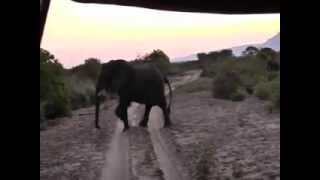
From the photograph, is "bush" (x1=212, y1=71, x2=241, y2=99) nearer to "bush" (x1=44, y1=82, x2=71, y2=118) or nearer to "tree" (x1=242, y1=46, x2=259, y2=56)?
"tree" (x1=242, y1=46, x2=259, y2=56)

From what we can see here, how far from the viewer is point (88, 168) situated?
440 cm

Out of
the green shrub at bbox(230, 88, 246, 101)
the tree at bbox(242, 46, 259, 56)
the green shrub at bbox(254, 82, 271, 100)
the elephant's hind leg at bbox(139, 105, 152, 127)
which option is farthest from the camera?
the tree at bbox(242, 46, 259, 56)

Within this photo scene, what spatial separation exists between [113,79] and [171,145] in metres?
0.70

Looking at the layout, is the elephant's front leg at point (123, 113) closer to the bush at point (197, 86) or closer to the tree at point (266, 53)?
the bush at point (197, 86)

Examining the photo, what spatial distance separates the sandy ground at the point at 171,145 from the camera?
4262 mm

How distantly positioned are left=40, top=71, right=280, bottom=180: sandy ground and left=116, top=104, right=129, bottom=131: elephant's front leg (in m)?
0.06

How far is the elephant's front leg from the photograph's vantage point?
15.9 feet

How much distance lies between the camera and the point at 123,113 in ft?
16.0

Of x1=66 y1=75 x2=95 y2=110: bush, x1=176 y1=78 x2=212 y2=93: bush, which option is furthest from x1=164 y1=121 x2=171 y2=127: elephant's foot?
x1=66 y1=75 x2=95 y2=110: bush

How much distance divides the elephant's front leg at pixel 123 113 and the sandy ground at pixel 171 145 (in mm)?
63

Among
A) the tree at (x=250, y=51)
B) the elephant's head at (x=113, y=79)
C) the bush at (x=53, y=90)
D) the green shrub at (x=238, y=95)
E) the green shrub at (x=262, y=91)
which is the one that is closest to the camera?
the bush at (x=53, y=90)

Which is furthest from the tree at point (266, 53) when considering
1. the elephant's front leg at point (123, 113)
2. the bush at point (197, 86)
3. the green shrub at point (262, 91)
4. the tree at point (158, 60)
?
the elephant's front leg at point (123, 113)
